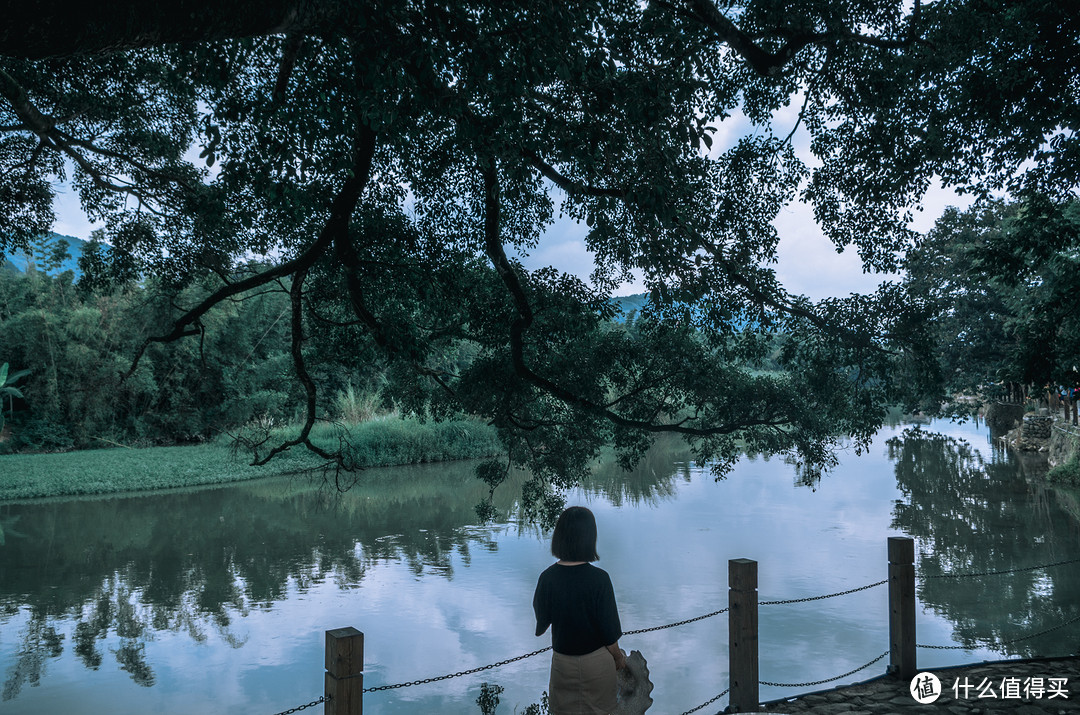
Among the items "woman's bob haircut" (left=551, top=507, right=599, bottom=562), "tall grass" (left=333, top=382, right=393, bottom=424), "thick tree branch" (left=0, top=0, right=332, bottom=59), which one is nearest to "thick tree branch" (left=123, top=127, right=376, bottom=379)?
"thick tree branch" (left=0, top=0, right=332, bottom=59)

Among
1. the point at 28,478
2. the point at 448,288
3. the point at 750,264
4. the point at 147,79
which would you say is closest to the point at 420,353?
the point at 448,288

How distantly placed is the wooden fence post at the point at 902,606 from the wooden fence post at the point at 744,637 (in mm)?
1367

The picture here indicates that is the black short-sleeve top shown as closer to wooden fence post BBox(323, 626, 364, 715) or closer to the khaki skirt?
the khaki skirt

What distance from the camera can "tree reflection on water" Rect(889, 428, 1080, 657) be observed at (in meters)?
9.54

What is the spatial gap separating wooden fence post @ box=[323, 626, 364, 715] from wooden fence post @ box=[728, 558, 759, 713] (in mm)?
2480

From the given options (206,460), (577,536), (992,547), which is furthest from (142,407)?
(577,536)

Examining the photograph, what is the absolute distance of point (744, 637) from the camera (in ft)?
16.2

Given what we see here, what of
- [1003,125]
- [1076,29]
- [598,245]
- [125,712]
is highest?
[1076,29]

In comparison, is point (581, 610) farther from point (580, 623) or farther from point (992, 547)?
point (992, 547)

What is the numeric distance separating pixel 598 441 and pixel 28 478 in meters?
18.8

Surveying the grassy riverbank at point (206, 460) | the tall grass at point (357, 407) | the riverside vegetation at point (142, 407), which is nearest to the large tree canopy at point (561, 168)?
the grassy riverbank at point (206, 460)

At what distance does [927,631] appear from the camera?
9.23 m

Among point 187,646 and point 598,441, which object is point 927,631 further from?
point 187,646

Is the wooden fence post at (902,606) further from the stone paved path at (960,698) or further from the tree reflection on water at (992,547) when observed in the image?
the tree reflection on water at (992,547)
